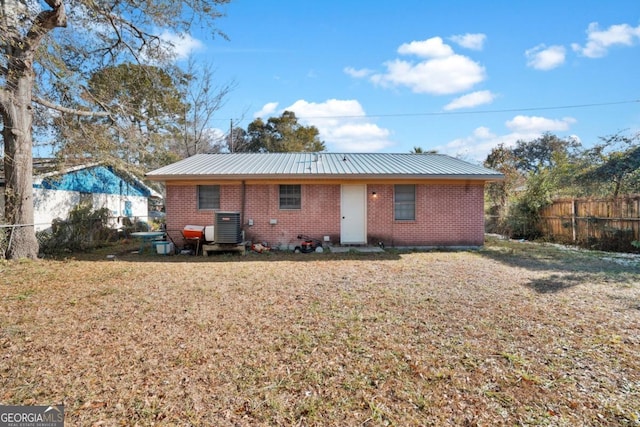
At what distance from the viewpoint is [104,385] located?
8.38 ft

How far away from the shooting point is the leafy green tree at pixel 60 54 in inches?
286

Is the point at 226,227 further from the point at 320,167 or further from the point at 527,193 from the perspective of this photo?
the point at 527,193

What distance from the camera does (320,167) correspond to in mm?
10102

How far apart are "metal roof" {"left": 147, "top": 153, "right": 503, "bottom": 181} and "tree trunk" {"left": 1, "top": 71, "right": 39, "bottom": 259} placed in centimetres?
302

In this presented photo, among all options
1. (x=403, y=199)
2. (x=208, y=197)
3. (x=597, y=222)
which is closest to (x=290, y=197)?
(x=208, y=197)

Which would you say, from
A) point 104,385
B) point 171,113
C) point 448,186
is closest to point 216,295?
point 104,385

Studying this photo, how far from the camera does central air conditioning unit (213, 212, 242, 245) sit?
8523 millimetres

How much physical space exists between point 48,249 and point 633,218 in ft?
56.0

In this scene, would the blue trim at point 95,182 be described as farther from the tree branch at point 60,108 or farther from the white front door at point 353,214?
the white front door at point 353,214

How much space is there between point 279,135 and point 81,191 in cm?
1723

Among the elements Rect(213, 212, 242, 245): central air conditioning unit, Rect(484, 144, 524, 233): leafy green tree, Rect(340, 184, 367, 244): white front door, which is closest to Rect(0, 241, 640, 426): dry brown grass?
Rect(213, 212, 242, 245): central air conditioning unit

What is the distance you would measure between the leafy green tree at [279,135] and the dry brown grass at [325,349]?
22.5 m

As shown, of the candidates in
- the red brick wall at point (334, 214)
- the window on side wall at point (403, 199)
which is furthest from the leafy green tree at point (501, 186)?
the window on side wall at point (403, 199)

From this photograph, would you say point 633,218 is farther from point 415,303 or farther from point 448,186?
point 415,303
